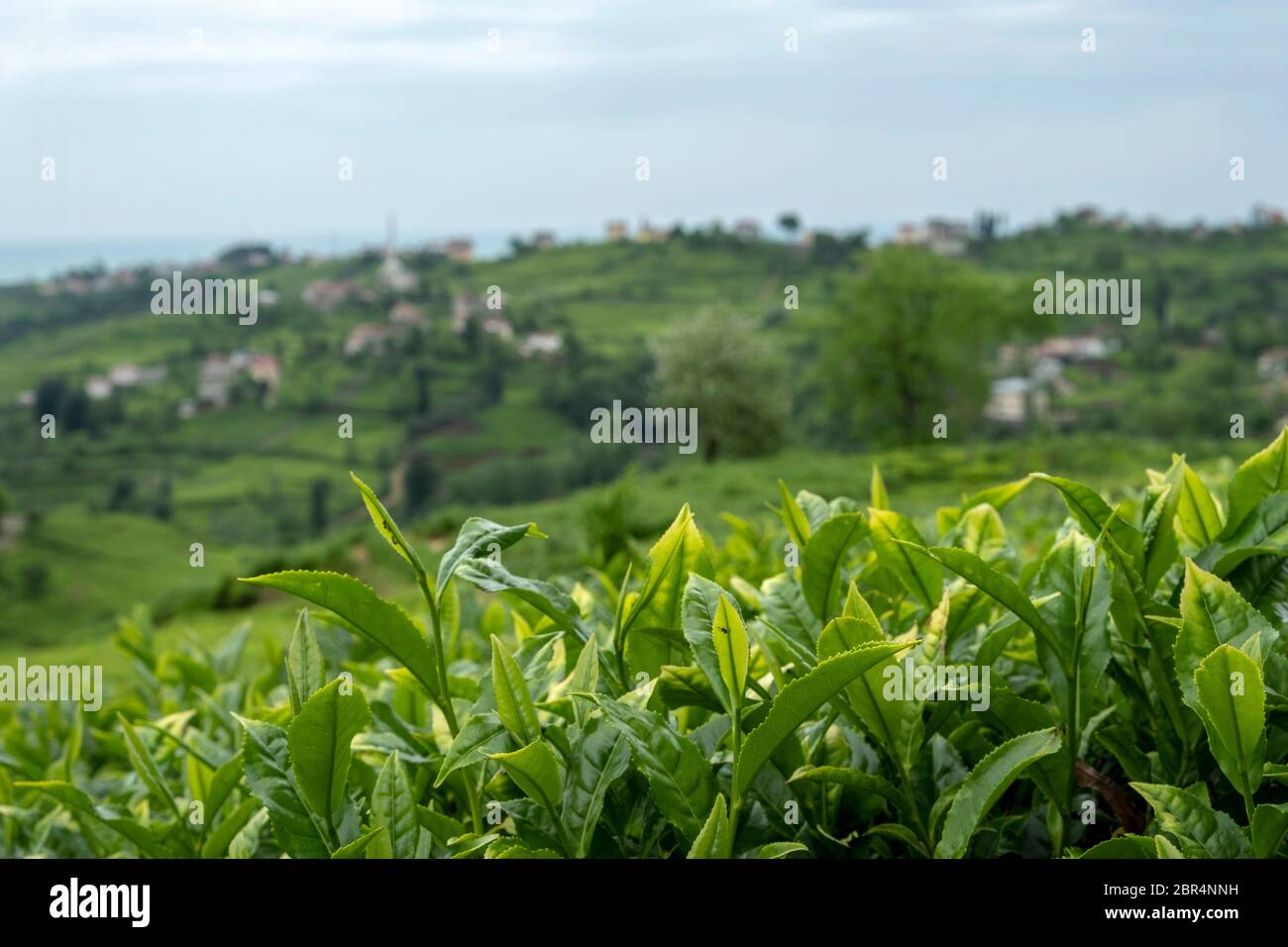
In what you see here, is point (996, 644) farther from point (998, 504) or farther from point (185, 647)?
point (185, 647)

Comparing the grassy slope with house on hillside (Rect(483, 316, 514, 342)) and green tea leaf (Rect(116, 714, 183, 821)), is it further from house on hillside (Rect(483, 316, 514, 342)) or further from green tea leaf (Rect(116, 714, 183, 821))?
house on hillside (Rect(483, 316, 514, 342))

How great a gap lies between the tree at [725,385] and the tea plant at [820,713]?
134 ft

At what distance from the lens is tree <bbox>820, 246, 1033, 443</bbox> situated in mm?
47500

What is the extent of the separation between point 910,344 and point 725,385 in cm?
955

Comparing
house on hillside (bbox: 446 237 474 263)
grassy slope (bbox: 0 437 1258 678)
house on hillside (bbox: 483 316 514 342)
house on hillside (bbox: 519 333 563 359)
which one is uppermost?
house on hillside (bbox: 446 237 474 263)

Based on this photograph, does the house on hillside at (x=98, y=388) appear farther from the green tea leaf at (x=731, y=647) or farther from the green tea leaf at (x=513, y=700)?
the green tea leaf at (x=731, y=647)

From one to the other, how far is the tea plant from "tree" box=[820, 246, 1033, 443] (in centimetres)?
4662

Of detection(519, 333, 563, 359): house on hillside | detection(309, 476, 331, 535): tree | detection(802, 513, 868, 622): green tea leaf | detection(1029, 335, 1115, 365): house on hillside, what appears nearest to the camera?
detection(802, 513, 868, 622): green tea leaf

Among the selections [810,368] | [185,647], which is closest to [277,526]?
[810,368]

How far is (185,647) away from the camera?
9.61 feet

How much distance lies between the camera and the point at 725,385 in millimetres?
42562

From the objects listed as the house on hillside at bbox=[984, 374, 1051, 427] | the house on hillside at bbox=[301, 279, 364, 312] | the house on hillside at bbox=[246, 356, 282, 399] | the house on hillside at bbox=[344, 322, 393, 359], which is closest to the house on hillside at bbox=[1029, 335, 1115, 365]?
the house on hillside at bbox=[984, 374, 1051, 427]
